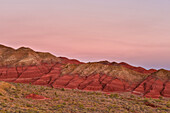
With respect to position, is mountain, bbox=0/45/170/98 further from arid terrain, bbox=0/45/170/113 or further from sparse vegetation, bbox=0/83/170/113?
sparse vegetation, bbox=0/83/170/113

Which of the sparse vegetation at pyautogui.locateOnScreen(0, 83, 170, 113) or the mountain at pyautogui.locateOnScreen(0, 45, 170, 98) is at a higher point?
the mountain at pyautogui.locateOnScreen(0, 45, 170, 98)

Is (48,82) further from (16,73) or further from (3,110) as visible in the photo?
(3,110)

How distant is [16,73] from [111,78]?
163 feet

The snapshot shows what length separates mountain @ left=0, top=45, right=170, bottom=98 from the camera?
284 feet

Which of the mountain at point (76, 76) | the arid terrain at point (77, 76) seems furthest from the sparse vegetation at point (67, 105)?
the mountain at point (76, 76)

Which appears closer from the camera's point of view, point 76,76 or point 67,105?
point 67,105

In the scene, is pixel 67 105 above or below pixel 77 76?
below

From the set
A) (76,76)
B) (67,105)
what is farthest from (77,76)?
(67,105)

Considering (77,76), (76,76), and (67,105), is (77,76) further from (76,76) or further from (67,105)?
(67,105)

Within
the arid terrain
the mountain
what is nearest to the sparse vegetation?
the arid terrain

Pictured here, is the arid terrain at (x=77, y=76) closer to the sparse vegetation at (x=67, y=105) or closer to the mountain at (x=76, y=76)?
the mountain at (x=76, y=76)

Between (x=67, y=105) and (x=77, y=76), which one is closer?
(x=67, y=105)

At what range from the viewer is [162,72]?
97.1 metres

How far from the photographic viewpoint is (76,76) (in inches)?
3804
